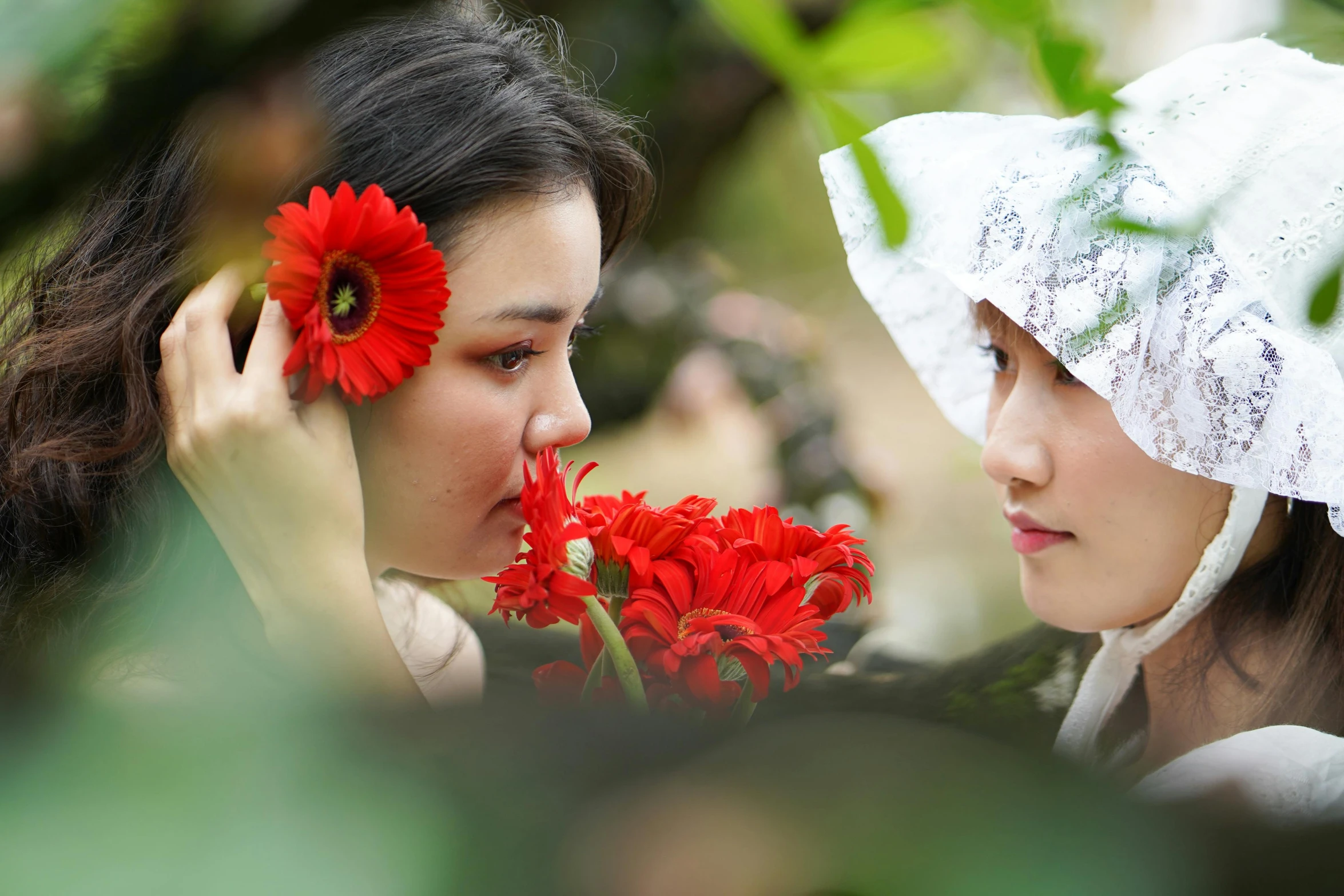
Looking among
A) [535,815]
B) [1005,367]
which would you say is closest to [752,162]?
[1005,367]

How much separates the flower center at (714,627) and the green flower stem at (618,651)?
4cm

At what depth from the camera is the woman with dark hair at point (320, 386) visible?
2.23 feet

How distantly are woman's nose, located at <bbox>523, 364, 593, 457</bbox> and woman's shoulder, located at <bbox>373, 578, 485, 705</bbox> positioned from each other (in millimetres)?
304

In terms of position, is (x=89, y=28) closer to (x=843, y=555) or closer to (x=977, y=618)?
(x=843, y=555)

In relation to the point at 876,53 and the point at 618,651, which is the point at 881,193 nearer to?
the point at 876,53

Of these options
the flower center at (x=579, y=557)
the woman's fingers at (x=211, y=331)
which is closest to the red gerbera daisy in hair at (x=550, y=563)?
the flower center at (x=579, y=557)

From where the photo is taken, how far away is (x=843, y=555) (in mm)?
699

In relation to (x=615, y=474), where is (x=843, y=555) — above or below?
above

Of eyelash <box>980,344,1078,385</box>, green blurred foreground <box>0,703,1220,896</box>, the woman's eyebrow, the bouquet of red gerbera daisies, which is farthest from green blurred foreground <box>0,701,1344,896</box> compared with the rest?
eyelash <box>980,344,1078,385</box>

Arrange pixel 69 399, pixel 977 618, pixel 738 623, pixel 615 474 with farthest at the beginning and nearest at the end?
1. pixel 977 618
2. pixel 615 474
3. pixel 69 399
4. pixel 738 623

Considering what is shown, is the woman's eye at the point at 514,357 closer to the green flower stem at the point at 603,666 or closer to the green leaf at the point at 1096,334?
the green flower stem at the point at 603,666

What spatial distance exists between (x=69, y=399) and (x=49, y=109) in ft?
2.17

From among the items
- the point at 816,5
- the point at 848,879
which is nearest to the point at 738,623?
the point at 848,879

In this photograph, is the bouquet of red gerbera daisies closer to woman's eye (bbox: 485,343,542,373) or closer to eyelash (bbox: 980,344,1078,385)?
woman's eye (bbox: 485,343,542,373)
